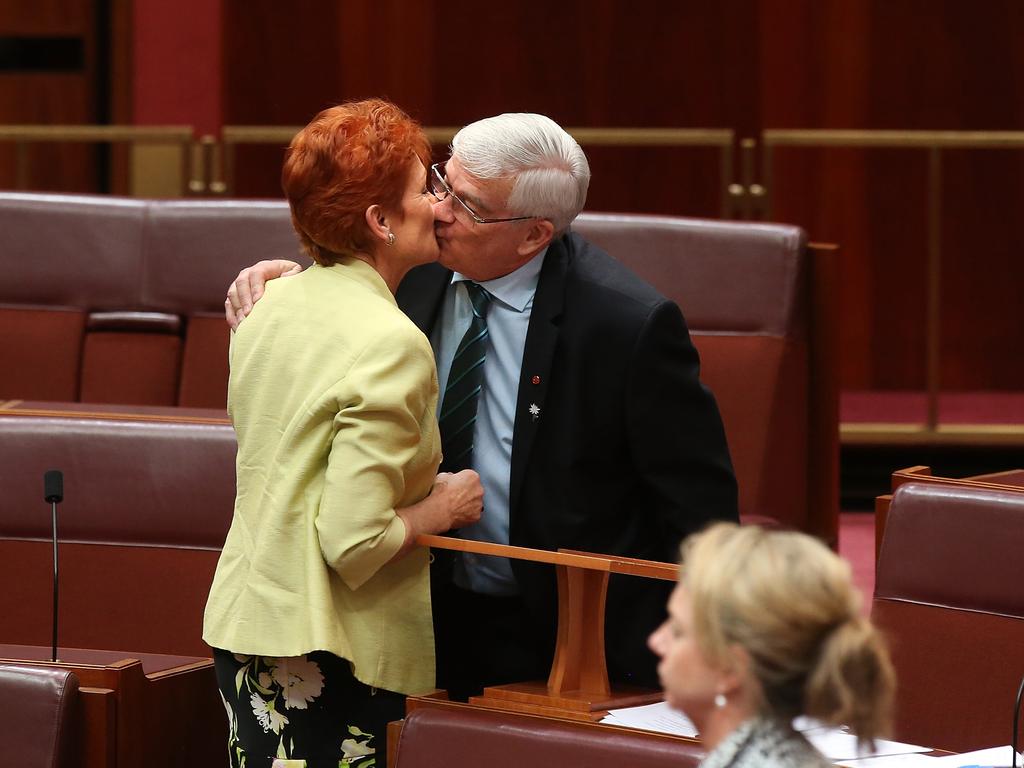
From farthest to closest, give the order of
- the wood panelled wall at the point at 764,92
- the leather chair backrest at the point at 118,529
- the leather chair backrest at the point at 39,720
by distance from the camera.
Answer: the wood panelled wall at the point at 764,92 → the leather chair backrest at the point at 118,529 → the leather chair backrest at the point at 39,720

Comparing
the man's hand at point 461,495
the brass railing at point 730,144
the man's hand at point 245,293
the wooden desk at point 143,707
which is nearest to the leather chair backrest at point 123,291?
the brass railing at point 730,144

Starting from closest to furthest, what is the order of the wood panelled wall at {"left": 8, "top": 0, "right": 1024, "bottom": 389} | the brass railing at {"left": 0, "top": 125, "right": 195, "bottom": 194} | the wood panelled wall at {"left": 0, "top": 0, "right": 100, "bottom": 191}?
the brass railing at {"left": 0, "top": 125, "right": 195, "bottom": 194}
the wood panelled wall at {"left": 8, "top": 0, "right": 1024, "bottom": 389}
the wood panelled wall at {"left": 0, "top": 0, "right": 100, "bottom": 191}

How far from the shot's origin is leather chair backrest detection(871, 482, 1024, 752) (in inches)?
92.1

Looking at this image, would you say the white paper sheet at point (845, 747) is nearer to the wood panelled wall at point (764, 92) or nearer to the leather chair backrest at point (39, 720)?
the leather chair backrest at point (39, 720)

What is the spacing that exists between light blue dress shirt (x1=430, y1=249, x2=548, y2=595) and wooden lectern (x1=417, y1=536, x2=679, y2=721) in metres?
0.21

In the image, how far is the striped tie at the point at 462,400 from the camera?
7.40 feet

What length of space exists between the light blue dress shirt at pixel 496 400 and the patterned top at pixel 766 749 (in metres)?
0.91

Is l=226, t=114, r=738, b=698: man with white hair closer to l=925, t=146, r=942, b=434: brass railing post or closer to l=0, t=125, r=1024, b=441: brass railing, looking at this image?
l=0, t=125, r=1024, b=441: brass railing

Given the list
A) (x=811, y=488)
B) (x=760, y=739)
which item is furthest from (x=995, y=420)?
(x=760, y=739)

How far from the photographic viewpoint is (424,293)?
236 cm

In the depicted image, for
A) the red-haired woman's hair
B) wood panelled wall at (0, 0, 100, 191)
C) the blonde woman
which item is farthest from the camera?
wood panelled wall at (0, 0, 100, 191)

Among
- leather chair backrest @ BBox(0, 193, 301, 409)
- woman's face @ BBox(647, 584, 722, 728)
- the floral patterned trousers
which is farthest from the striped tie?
leather chair backrest @ BBox(0, 193, 301, 409)

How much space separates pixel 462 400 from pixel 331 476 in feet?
1.32

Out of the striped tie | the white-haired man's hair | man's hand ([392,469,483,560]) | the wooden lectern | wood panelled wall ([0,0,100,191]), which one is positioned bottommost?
the wooden lectern
